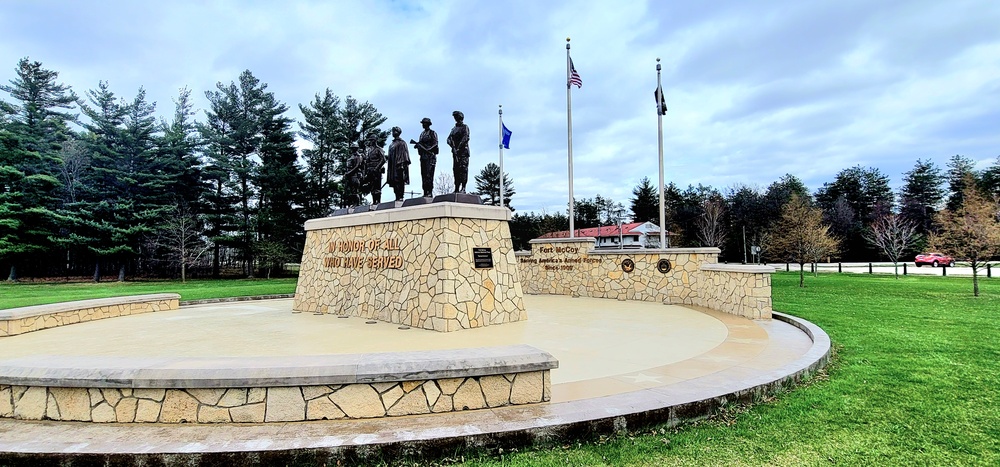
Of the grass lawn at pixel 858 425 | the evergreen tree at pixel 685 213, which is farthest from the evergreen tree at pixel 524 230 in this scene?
the grass lawn at pixel 858 425

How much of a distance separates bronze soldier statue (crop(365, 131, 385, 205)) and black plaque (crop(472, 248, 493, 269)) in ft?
10.1

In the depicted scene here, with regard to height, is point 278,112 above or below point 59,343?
above

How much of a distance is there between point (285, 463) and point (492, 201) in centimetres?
4476

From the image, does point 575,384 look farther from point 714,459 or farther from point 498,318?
point 498,318

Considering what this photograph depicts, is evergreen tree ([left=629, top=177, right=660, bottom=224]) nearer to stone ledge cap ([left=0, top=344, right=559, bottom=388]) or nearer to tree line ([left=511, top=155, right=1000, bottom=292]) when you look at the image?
tree line ([left=511, top=155, right=1000, bottom=292])

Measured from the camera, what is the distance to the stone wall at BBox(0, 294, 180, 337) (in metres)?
7.84

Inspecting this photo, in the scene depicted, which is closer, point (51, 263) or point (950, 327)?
point (950, 327)

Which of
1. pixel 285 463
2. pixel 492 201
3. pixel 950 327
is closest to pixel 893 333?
pixel 950 327

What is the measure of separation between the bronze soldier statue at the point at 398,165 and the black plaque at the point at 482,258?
2.30 metres

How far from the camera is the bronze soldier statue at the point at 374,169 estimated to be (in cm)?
1018

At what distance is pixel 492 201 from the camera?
47.3m

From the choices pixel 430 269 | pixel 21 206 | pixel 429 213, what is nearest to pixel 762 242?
pixel 429 213

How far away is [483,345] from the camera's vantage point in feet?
20.7

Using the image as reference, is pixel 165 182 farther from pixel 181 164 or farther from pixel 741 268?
pixel 741 268
